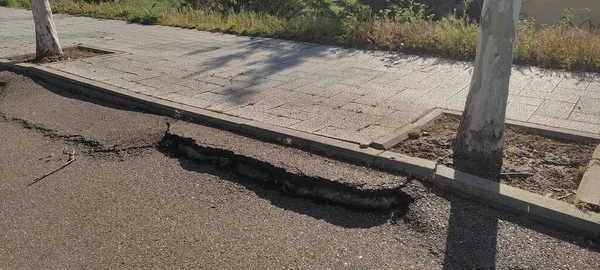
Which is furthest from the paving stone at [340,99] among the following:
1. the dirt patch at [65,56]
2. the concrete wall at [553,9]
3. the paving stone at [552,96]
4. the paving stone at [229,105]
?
the concrete wall at [553,9]

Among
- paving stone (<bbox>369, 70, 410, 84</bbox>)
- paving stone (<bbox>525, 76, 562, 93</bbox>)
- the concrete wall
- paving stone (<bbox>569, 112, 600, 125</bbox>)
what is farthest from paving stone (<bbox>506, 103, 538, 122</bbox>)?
the concrete wall

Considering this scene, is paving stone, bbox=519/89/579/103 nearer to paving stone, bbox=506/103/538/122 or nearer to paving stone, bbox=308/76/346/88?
paving stone, bbox=506/103/538/122

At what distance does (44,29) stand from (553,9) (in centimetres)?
1161

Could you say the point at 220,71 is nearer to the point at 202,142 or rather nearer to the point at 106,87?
the point at 106,87

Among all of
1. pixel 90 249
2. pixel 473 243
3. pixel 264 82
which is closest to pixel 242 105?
pixel 264 82

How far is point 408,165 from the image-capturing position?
3902 millimetres

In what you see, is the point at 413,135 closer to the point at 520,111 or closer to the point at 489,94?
the point at 489,94

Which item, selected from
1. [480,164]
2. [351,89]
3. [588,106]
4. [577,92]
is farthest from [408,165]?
[577,92]

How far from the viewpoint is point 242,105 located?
18.6 ft

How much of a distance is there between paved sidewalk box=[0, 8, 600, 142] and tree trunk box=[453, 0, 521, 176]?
0.94 metres

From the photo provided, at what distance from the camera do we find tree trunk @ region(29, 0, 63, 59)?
7.81 meters

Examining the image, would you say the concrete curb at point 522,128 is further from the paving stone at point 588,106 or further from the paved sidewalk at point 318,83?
the paving stone at point 588,106

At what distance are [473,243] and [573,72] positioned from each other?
183 inches

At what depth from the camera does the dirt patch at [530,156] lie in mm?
3645
